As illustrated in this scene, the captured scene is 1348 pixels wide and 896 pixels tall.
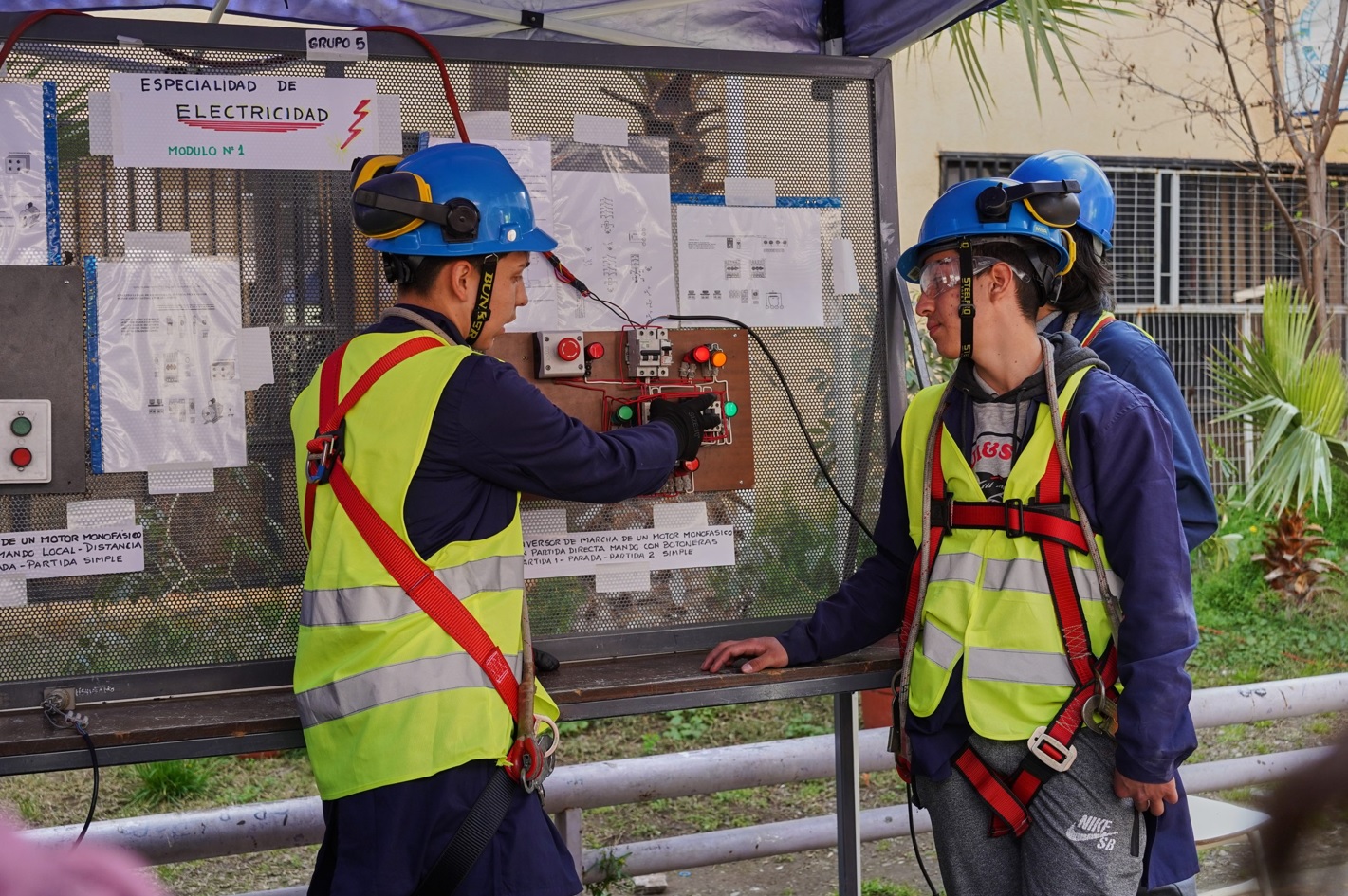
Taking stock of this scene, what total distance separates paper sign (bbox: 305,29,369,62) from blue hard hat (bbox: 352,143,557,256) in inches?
23.0

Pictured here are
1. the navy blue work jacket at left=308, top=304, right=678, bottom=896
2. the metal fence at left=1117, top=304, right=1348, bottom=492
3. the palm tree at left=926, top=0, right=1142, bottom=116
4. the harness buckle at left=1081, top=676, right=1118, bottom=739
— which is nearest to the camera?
the navy blue work jacket at left=308, top=304, right=678, bottom=896

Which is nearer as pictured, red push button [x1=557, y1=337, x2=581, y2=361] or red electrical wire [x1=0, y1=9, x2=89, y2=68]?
red electrical wire [x1=0, y1=9, x2=89, y2=68]

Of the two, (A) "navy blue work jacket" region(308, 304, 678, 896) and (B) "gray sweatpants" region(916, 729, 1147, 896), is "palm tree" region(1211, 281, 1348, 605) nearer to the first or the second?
(B) "gray sweatpants" region(916, 729, 1147, 896)

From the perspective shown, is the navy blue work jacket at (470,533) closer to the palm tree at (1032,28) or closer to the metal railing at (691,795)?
the metal railing at (691,795)

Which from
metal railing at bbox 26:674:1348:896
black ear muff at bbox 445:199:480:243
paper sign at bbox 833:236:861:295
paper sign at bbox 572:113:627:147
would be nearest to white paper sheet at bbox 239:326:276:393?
black ear muff at bbox 445:199:480:243

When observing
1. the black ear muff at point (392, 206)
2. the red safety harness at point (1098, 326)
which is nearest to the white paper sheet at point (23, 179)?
the black ear muff at point (392, 206)

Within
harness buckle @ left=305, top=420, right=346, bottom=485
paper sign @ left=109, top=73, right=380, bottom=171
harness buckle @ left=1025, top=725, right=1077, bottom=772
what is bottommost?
harness buckle @ left=1025, top=725, right=1077, bottom=772

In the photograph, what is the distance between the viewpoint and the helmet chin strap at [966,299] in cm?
282

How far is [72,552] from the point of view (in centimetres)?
311

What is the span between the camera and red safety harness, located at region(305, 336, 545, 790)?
8.21 ft

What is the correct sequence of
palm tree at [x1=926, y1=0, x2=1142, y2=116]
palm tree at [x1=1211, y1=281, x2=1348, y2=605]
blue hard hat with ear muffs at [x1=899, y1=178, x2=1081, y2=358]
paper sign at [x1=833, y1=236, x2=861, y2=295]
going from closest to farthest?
blue hard hat with ear muffs at [x1=899, y1=178, x2=1081, y2=358] → paper sign at [x1=833, y1=236, x2=861, y2=295] → palm tree at [x1=926, y1=0, x2=1142, y2=116] → palm tree at [x1=1211, y1=281, x2=1348, y2=605]

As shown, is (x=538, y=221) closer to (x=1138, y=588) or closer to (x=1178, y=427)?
(x=1178, y=427)

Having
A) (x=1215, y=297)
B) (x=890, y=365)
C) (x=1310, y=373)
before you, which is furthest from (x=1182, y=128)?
(x=890, y=365)

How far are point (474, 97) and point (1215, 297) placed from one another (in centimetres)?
999
